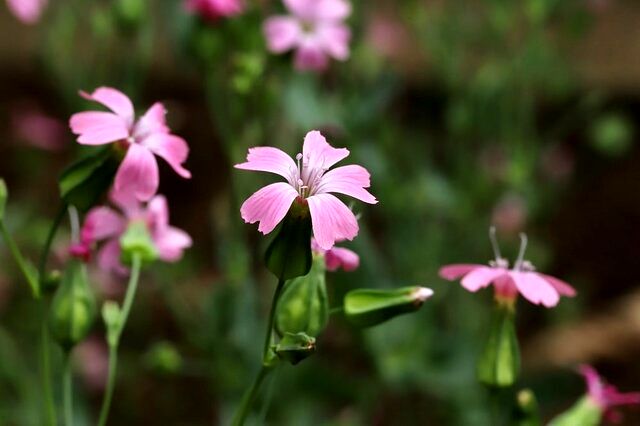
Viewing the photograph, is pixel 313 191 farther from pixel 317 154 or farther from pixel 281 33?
pixel 281 33

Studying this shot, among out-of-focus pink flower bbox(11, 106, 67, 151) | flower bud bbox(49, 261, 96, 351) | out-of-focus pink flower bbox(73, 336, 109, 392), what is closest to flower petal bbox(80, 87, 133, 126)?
flower bud bbox(49, 261, 96, 351)

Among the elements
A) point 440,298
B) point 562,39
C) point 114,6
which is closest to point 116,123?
point 114,6

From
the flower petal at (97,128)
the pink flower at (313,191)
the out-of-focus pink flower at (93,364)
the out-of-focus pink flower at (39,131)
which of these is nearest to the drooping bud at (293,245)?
the pink flower at (313,191)

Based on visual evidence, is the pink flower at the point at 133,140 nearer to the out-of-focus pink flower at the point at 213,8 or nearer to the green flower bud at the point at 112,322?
the green flower bud at the point at 112,322

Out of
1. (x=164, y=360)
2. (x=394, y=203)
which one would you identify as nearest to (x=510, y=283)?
(x=164, y=360)

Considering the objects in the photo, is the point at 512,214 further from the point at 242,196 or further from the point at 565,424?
the point at 565,424
